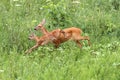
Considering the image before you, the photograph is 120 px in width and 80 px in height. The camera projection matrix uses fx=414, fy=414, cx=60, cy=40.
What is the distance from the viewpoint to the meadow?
6.37m

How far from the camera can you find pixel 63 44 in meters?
8.21

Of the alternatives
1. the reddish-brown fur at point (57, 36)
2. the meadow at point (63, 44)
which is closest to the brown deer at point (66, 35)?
the reddish-brown fur at point (57, 36)

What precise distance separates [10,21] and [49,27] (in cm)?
101

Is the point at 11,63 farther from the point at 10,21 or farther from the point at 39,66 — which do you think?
the point at 10,21

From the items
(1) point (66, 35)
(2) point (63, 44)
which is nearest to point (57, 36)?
(1) point (66, 35)

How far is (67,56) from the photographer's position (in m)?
7.13

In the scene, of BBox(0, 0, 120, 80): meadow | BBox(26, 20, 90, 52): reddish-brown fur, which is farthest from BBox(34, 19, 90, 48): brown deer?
BBox(0, 0, 120, 80): meadow

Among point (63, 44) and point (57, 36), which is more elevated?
point (57, 36)

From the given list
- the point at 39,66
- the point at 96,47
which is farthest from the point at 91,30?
the point at 39,66

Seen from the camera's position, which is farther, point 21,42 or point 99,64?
point 21,42

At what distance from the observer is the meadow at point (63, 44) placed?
637 cm

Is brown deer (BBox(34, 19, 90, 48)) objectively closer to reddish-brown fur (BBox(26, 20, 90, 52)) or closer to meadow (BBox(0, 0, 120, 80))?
reddish-brown fur (BBox(26, 20, 90, 52))

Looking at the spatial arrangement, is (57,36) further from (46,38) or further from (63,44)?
(63,44)

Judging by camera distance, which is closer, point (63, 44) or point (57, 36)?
point (57, 36)
